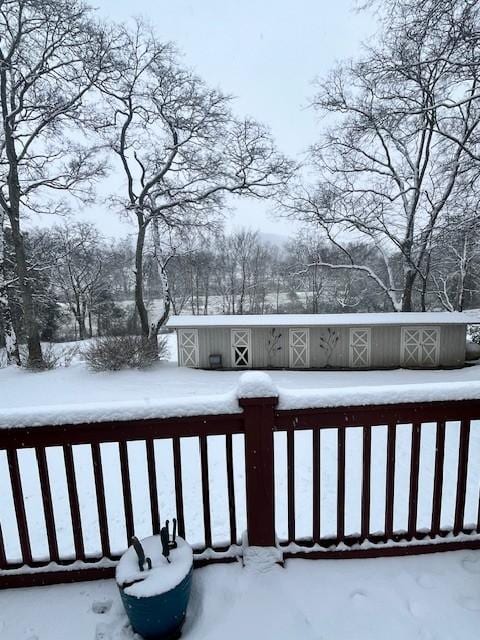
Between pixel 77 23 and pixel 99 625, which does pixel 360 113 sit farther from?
pixel 99 625

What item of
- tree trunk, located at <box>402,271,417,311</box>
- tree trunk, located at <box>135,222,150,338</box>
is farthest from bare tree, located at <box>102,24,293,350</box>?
tree trunk, located at <box>402,271,417,311</box>

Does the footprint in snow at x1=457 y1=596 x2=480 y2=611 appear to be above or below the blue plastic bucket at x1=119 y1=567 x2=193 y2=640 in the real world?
below

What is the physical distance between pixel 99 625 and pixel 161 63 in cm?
1593

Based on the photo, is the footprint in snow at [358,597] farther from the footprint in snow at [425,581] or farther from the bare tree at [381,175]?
A: the bare tree at [381,175]

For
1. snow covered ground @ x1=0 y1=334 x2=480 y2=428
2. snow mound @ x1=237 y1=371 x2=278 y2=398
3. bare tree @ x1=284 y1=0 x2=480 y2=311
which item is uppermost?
bare tree @ x1=284 y1=0 x2=480 y2=311

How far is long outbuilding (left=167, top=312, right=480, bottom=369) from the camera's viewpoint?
1162 centimetres

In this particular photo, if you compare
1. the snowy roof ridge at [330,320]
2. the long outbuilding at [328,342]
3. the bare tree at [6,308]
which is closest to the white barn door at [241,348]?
the long outbuilding at [328,342]

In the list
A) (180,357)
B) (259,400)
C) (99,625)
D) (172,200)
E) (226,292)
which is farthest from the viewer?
(226,292)

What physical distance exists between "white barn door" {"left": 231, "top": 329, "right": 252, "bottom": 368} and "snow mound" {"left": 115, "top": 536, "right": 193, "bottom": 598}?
33.2ft

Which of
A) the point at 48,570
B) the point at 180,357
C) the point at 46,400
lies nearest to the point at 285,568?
the point at 48,570

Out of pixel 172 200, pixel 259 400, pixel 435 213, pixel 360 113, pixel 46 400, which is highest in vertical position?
pixel 360 113

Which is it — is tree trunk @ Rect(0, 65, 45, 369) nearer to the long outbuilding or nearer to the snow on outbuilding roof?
the snow on outbuilding roof

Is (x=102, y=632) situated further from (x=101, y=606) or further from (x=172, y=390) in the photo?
(x=172, y=390)

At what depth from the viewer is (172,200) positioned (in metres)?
14.6
